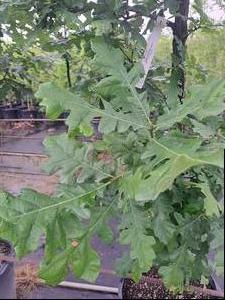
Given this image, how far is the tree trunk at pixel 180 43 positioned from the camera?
4.48 ft

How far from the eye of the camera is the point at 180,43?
4.46 ft

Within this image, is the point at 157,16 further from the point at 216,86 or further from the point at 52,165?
the point at 52,165

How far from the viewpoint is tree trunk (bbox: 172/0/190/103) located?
1.37 m

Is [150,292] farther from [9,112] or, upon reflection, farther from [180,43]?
[9,112]

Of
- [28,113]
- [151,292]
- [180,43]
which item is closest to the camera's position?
[180,43]

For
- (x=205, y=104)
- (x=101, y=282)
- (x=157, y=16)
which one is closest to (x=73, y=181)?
(x=205, y=104)

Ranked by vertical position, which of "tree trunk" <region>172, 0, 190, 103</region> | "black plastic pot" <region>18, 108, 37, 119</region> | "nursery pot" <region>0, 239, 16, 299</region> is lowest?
"nursery pot" <region>0, 239, 16, 299</region>

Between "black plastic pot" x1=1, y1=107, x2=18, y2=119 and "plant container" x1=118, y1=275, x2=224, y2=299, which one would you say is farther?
"black plastic pot" x1=1, y1=107, x2=18, y2=119

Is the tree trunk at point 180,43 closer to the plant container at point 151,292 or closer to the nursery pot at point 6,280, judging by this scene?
the plant container at point 151,292

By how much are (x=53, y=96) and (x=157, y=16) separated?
0.64 m

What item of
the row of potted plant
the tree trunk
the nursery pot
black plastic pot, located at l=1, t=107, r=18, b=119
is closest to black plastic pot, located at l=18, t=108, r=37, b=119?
the row of potted plant

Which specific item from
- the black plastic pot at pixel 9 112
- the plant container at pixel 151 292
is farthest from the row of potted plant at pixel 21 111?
the plant container at pixel 151 292

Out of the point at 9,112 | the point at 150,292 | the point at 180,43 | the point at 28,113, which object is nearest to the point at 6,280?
the point at 150,292

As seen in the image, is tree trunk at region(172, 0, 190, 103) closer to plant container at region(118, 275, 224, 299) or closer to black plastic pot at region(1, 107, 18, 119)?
plant container at region(118, 275, 224, 299)
